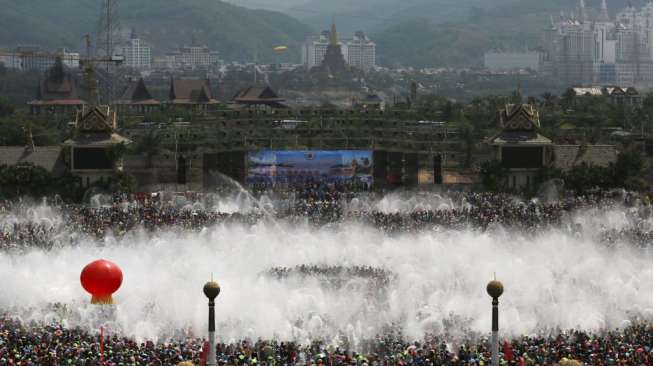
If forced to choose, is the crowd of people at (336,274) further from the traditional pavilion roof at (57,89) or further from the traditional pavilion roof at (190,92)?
the traditional pavilion roof at (190,92)

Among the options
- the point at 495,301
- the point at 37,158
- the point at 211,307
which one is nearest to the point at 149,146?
the point at 37,158

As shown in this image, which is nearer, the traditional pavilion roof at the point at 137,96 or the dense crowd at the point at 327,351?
the dense crowd at the point at 327,351

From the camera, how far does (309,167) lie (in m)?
81.8

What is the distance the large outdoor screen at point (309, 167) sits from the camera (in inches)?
3199

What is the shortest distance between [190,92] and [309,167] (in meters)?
87.3

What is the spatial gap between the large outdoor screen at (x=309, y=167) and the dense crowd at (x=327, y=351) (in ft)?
146

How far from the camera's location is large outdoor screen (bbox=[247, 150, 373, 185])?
81.2 m

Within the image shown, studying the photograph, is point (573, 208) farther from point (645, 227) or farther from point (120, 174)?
point (120, 174)

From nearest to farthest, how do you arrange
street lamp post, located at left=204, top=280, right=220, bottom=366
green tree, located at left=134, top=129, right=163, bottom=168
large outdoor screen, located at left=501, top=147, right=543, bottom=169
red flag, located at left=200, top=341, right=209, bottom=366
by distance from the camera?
street lamp post, located at left=204, top=280, right=220, bottom=366 < red flag, located at left=200, top=341, right=209, bottom=366 < large outdoor screen, located at left=501, top=147, right=543, bottom=169 < green tree, located at left=134, top=129, right=163, bottom=168

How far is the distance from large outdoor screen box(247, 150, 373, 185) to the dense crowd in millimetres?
44368

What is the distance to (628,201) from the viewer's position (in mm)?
67312

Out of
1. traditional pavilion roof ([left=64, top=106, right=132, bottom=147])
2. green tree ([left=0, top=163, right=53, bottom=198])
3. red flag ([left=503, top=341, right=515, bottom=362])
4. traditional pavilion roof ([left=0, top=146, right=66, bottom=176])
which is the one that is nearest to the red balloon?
red flag ([left=503, top=341, right=515, bottom=362])

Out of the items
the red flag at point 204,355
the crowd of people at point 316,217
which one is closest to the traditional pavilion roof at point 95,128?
the crowd of people at point 316,217

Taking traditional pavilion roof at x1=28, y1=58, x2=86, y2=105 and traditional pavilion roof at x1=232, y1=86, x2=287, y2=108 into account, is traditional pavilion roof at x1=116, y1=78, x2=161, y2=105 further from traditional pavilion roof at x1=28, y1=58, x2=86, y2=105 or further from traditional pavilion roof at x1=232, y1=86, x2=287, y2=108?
traditional pavilion roof at x1=232, y1=86, x2=287, y2=108
